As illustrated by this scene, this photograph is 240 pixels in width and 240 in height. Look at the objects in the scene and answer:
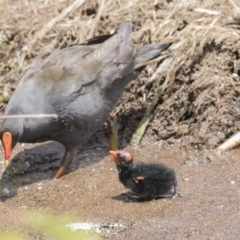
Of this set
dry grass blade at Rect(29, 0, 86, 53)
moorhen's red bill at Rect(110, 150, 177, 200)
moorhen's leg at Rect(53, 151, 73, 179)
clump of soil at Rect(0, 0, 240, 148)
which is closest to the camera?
moorhen's red bill at Rect(110, 150, 177, 200)

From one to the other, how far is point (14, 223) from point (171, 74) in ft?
9.27

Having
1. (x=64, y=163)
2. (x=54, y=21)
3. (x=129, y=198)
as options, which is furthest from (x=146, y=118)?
(x=54, y=21)

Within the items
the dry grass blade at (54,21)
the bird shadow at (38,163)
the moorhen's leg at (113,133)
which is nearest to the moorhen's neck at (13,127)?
the bird shadow at (38,163)

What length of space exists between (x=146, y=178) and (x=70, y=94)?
55.1 inches

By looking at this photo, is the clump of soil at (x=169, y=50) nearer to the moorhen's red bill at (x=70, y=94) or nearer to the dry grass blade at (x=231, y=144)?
the dry grass blade at (x=231, y=144)

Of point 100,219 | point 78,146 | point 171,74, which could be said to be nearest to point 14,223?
point 100,219

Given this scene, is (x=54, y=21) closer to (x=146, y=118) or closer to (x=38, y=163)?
(x=146, y=118)

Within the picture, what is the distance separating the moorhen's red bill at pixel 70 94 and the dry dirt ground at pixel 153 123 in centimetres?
41

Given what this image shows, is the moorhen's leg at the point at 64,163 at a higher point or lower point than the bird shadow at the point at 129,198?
lower

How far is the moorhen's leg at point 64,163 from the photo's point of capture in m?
7.65

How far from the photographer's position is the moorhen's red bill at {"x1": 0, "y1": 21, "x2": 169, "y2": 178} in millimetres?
7383

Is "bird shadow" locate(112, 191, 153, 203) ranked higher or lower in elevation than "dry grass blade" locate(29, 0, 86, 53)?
lower

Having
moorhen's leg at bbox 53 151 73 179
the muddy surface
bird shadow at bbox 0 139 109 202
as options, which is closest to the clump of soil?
the muddy surface

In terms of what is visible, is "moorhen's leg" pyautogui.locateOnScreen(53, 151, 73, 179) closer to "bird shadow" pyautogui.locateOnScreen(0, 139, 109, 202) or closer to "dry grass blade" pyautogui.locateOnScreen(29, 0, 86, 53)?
"bird shadow" pyautogui.locateOnScreen(0, 139, 109, 202)
